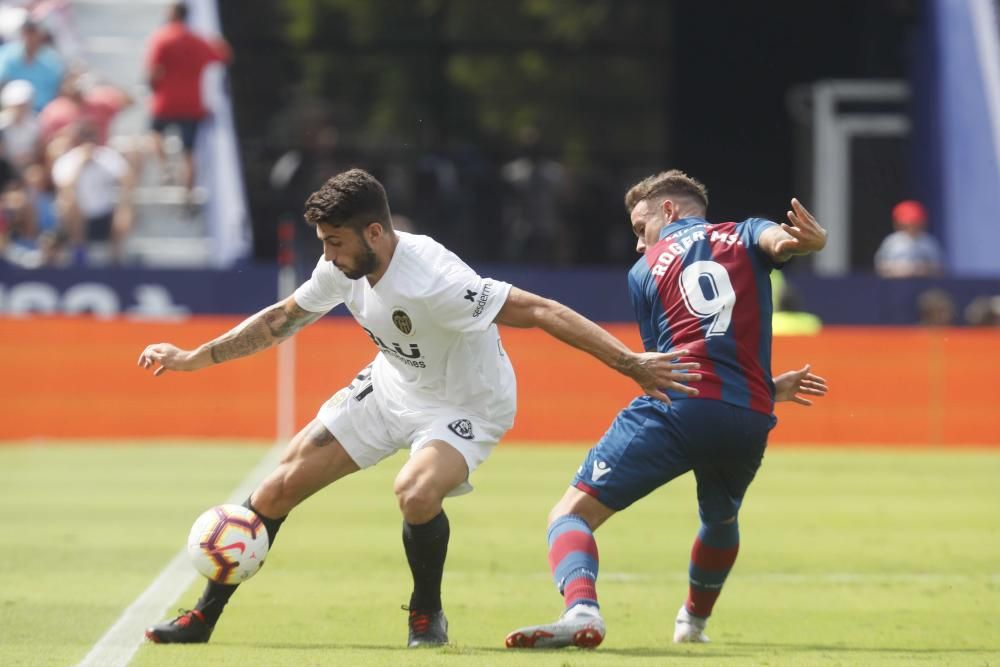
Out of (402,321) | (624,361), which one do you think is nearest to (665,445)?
(624,361)

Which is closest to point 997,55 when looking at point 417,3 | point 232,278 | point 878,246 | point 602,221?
point 878,246

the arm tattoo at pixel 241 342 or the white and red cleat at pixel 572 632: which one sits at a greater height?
the arm tattoo at pixel 241 342

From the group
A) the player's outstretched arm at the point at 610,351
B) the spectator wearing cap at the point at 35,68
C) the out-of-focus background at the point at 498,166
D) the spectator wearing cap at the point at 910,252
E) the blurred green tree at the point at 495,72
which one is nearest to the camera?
the player's outstretched arm at the point at 610,351

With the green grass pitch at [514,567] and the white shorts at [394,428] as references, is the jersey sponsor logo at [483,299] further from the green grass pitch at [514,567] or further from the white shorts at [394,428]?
the green grass pitch at [514,567]

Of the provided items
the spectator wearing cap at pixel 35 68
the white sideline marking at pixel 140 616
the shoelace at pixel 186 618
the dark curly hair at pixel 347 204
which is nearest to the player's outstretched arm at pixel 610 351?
the dark curly hair at pixel 347 204

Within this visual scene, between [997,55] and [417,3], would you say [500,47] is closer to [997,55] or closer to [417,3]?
[417,3]

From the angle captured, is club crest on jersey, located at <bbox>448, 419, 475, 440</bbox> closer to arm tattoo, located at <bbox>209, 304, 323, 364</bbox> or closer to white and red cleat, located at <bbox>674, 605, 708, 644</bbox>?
arm tattoo, located at <bbox>209, 304, 323, 364</bbox>

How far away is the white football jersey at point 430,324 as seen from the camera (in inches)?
283

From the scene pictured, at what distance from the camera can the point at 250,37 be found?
2769cm

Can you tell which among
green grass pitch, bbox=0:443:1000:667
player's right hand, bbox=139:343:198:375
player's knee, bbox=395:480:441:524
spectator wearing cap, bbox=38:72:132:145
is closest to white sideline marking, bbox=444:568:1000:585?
green grass pitch, bbox=0:443:1000:667

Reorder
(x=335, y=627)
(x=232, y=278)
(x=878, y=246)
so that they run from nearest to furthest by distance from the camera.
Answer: (x=335, y=627)
(x=232, y=278)
(x=878, y=246)

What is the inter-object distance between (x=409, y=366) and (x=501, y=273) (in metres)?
12.7

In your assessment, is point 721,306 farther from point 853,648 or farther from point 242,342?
point 242,342

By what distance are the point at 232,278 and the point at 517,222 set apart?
20.3 feet
